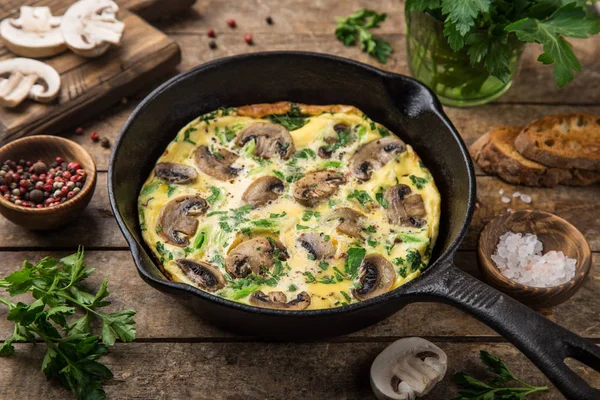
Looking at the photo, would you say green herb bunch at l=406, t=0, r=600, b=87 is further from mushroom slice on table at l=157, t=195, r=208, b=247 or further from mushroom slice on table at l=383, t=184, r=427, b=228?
mushroom slice on table at l=157, t=195, r=208, b=247

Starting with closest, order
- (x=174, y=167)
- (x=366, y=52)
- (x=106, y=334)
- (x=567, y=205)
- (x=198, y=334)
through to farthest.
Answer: (x=106, y=334) → (x=198, y=334) → (x=174, y=167) → (x=567, y=205) → (x=366, y=52)

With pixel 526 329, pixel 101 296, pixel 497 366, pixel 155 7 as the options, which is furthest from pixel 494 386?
pixel 155 7

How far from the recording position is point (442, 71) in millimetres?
4602

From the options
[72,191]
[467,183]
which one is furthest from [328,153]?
[72,191]

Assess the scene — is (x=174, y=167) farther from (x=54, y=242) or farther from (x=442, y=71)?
(x=442, y=71)

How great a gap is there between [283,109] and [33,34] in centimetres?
190

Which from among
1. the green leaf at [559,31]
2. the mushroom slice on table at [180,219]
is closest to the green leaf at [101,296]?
the mushroom slice on table at [180,219]

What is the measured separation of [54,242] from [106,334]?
3.01 ft

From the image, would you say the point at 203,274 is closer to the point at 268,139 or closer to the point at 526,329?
the point at 268,139

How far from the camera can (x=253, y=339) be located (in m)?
3.62

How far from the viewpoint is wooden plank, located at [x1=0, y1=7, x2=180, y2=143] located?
14.7ft

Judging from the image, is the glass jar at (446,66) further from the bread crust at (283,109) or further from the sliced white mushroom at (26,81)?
the sliced white mushroom at (26,81)

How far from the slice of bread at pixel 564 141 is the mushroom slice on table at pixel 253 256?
1800 mm

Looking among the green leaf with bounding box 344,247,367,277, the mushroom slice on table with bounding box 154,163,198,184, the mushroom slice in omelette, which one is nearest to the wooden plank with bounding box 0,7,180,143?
the mushroom slice in omelette
